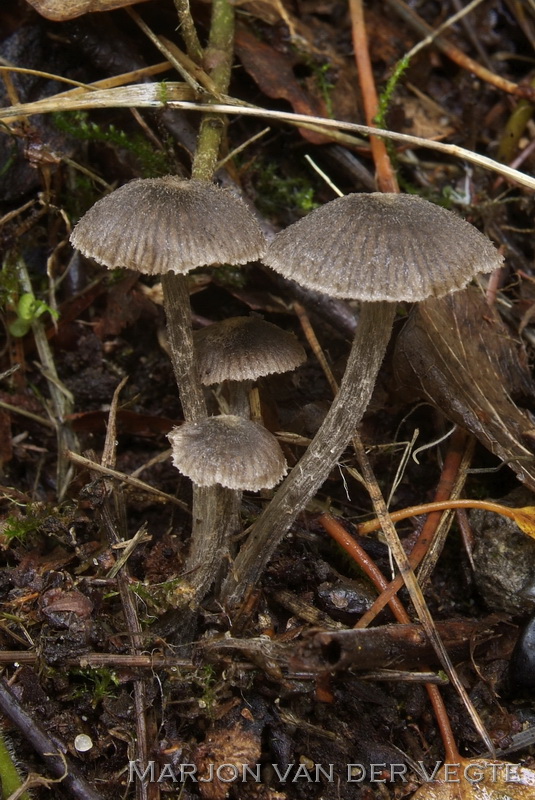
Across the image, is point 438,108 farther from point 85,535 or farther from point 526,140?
point 85,535

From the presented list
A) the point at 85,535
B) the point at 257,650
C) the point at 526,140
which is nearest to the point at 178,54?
the point at 526,140

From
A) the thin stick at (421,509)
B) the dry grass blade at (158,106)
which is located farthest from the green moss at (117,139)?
the thin stick at (421,509)

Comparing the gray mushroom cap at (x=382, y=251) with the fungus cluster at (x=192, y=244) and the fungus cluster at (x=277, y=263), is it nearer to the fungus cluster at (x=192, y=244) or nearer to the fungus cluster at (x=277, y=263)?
the fungus cluster at (x=277, y=263)

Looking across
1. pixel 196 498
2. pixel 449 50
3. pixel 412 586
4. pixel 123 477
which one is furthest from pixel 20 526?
pixel 449 50

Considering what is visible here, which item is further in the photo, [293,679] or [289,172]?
[289,172]

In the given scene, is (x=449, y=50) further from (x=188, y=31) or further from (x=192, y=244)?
(x=192, y=244)
